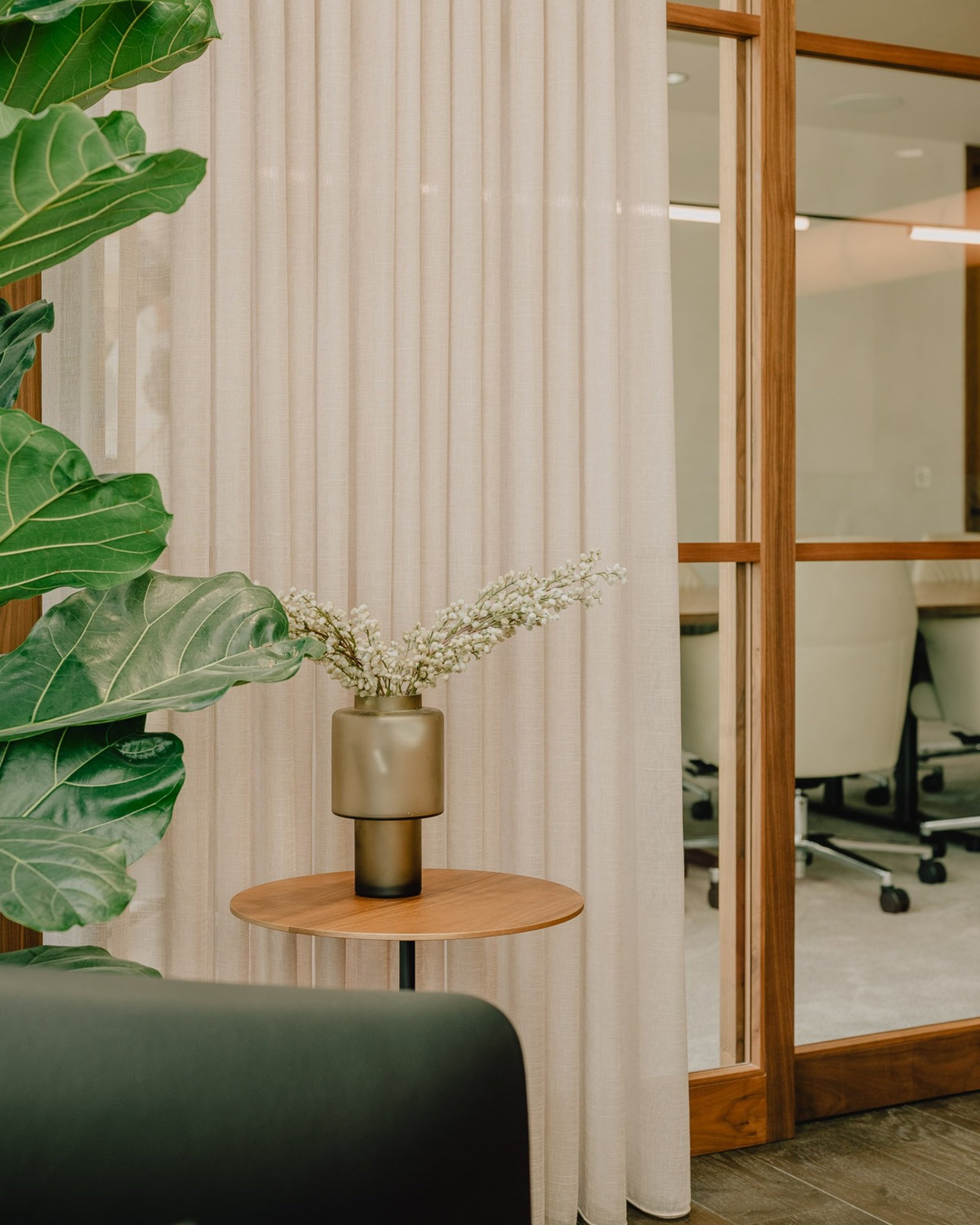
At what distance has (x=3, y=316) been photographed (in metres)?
1.35

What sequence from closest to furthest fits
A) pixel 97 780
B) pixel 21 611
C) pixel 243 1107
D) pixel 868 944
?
pixel 243 1107 → pixel 97 780 → pixel 21 611 → pixel 868 944

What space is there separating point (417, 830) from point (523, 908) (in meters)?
0.19

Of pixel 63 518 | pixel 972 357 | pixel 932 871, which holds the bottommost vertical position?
pixel 932 871

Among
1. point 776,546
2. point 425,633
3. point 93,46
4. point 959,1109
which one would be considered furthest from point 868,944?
point 93,46

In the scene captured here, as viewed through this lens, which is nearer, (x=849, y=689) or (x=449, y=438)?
(x=449, y=438)

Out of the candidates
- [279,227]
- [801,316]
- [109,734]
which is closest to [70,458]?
[109,734]

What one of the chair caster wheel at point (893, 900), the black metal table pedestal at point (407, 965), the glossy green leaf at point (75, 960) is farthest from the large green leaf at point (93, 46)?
the chair caster wheel at point (893, 900)

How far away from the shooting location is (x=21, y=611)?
1.90 metres

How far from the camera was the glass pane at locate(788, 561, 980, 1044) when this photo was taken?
2514mm

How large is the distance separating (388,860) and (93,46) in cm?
105

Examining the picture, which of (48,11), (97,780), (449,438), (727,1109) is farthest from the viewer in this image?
(727,1109)

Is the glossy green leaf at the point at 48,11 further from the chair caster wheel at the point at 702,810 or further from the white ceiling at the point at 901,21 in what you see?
the chair caster wheel at the point at 702,810

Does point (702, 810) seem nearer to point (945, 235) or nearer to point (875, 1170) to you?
point (875, 1170)

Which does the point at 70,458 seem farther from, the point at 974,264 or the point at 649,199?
the point at 974,264
